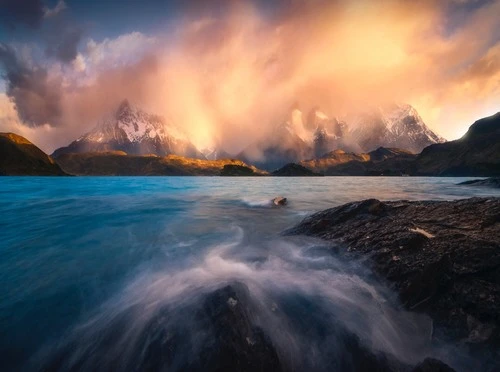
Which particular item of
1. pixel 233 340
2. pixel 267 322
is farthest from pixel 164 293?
pixel 233 340

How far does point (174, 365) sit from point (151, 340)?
976 millimetres

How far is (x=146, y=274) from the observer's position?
9.00 metres

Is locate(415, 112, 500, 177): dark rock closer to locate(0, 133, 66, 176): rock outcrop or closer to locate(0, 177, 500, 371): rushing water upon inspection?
locate(0, 177, 500, 371): rushing water

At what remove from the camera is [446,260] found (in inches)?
247

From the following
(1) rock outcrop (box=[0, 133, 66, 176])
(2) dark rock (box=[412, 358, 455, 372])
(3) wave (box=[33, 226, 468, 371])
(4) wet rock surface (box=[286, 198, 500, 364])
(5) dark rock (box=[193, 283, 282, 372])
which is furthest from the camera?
(1) rock outcrop (box=[0, 133, 66, 176])

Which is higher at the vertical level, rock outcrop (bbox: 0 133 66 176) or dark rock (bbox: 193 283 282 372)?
rock outcrop (bbox: 0 133 66 176)

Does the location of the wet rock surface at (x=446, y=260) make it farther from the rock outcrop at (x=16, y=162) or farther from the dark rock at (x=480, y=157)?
the rock outcrop at (x=16, y=162)

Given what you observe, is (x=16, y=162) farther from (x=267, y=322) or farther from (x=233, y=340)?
(x=233, y=340)

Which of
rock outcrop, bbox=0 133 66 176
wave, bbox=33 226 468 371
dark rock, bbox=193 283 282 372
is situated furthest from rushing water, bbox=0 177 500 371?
rock outcrop, bbox=0 133 66 176

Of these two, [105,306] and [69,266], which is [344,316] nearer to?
[105,306]

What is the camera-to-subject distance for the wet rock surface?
5.02 metres

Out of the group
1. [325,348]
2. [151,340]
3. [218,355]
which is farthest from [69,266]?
[325,348]

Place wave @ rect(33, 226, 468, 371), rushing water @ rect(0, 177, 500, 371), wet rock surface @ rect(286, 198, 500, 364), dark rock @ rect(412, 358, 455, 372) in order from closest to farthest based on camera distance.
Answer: dark rock @ rect(412, 358, 455, 372), wave @ rect(33, 226, 468, 371), wet rock surface @ rect(286, 198, 500, 364), rushing water @ rect(0, 177, 500, 371)

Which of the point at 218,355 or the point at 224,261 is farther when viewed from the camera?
the point at 224,261
